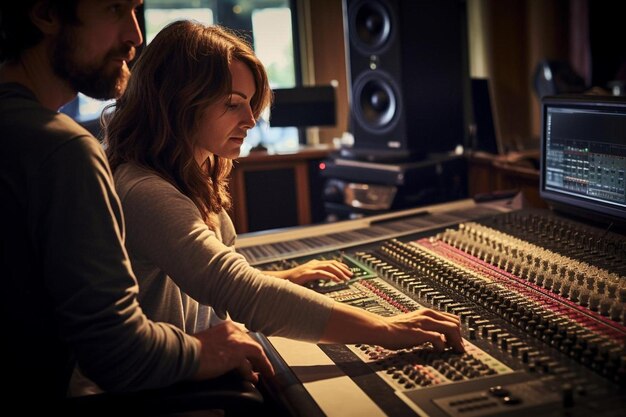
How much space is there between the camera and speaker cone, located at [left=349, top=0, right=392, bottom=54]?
3.43 metres

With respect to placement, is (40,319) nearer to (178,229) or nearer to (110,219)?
(110,219)

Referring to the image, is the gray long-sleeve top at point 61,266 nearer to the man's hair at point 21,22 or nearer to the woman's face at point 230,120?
the man's hair at point 21,22

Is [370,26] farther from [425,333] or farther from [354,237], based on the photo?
[425,333]

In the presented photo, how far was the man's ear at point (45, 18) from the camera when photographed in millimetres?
1176

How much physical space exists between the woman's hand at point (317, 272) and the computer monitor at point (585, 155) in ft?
2.09

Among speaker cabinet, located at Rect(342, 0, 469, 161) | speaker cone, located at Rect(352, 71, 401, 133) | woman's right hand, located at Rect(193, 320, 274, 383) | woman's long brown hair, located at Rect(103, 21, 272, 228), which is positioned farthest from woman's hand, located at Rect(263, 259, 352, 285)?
speaker cone, located at Rect(352, 71, 401, 133)

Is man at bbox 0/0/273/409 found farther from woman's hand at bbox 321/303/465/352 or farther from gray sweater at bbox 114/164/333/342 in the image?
woman's hand at bbox 321/303/465/352

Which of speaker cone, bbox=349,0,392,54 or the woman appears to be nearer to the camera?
the woman

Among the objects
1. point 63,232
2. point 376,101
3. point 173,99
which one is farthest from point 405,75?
point 63,232

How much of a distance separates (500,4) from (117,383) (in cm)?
380

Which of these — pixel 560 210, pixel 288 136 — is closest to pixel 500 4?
pixel 288 136

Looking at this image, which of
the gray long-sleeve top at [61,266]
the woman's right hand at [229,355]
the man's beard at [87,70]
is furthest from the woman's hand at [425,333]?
the man's beard at [87,70]

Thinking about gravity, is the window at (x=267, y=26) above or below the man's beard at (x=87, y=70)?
above

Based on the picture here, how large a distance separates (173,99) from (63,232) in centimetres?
52
